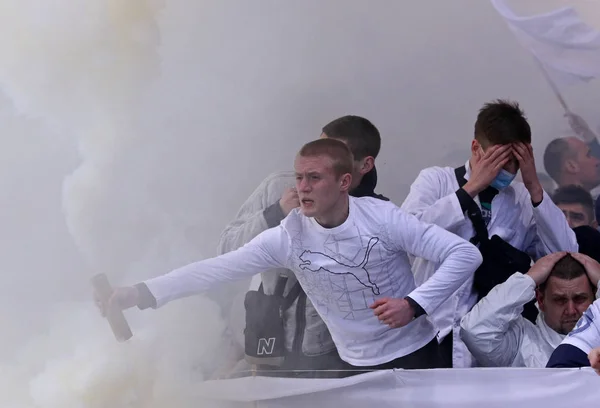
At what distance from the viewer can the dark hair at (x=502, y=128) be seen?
7.35 ft

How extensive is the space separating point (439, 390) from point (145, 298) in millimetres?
783

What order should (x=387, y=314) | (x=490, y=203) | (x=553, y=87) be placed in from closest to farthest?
(x=387, y=314)
(x=490, y=203)
(x=553, y=87)

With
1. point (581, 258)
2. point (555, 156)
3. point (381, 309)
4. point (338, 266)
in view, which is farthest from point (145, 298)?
point (555, 156)

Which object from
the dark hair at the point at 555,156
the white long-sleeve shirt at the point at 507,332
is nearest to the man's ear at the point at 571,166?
the dark hair at the point at 555,156

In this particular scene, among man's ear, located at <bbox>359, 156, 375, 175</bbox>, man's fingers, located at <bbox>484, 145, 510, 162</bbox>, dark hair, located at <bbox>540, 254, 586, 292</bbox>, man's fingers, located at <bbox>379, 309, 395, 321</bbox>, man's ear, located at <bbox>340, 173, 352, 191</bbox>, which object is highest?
man's ear, located at <bbox>359, 156, 375, 175</bbox>

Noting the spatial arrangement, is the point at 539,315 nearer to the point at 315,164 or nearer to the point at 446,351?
the point at 446,351

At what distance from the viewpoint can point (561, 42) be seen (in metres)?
2.95

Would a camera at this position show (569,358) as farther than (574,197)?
No

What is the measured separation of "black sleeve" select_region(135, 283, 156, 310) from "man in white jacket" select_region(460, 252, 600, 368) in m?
0.83

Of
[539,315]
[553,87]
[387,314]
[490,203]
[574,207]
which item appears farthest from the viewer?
[553,87]

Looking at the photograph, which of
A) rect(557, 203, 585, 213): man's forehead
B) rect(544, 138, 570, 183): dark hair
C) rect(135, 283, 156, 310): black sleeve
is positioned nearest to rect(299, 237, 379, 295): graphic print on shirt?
rect(135, 283, 156, 310): black sleeve

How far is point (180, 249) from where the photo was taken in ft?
7.89

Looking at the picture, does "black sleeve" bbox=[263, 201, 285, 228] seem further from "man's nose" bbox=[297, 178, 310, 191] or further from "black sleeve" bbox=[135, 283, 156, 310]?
"black sleeve" bbox=[135, 283, 156, 310]

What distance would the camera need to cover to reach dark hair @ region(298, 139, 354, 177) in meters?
2.10
